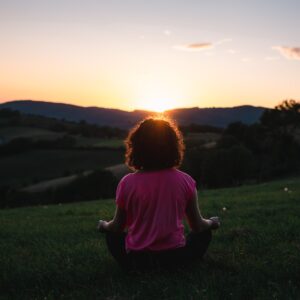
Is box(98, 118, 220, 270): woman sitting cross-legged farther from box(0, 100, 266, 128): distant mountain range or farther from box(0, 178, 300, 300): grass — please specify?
box(0, 100, 266, 128): distant mountain range

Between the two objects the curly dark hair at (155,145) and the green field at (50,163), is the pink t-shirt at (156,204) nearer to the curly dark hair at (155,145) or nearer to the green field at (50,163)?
the curly dark hair at (155,145)

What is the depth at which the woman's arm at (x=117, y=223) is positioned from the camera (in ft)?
20.1

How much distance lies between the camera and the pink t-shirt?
19.3 feet

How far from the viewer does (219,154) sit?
68.6 meters

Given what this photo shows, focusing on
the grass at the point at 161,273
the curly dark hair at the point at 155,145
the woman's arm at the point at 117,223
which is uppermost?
the curly dark hair at the point at 155,145

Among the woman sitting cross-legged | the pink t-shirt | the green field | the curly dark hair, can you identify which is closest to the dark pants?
the woman sitting cross-legged

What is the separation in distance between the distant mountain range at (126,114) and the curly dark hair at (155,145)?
13413 cm

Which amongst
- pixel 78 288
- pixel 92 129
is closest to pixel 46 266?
pixel 78 288

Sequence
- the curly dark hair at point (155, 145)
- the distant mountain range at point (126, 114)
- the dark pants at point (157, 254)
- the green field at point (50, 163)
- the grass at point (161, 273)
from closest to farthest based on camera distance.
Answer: the grass at point (161, 273) → the curly dark hair at point (155, 145) → the dark pants at point (157, 254) → the green field at point (50, 163) → the distant mountain range at point (126, 114)

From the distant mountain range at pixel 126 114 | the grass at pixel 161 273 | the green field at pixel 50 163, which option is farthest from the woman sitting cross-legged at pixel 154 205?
the distant mountain range at pixel 126 114

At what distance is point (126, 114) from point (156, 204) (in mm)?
153559

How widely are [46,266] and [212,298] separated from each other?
2.95 meters

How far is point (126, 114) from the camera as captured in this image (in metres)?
159

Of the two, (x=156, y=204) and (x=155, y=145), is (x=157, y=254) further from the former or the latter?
(x=155, y=145)
